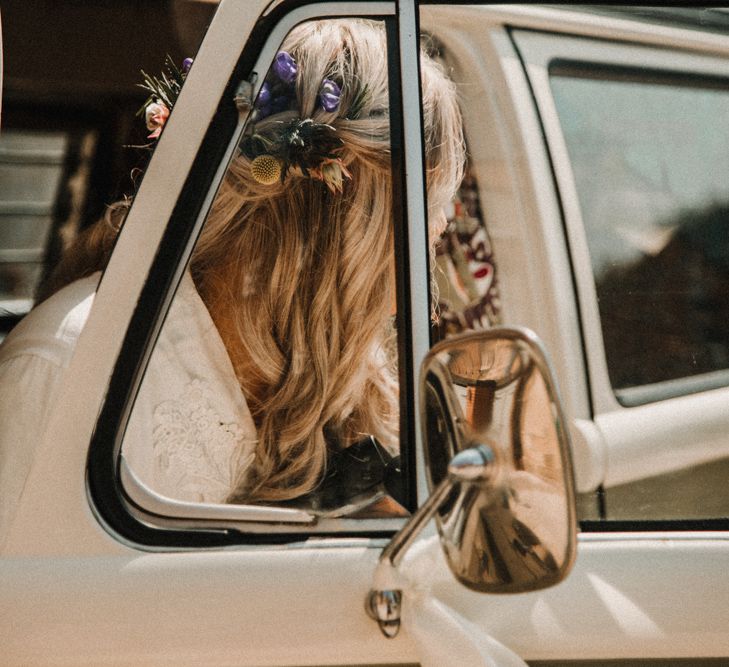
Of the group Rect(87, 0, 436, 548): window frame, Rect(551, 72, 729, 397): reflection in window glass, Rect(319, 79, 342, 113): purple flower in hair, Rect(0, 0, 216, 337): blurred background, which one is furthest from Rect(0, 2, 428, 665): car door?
Rect(0, 0, 216, 337): blurred background

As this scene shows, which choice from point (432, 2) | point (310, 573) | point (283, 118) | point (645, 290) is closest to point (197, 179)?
point (283, 118)

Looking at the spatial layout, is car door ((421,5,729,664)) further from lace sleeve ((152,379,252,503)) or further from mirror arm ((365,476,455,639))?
lace sleeve ((152,379,252,503))

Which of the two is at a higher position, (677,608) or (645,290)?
(645,290)

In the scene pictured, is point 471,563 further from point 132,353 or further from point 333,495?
point 132,353

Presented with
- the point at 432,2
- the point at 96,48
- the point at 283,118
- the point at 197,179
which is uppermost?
the point at 96,48

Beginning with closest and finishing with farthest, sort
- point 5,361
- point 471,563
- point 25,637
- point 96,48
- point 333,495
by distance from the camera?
point 471,563 < point 25,637 < point 333,495 < point 5,361 < point 96,48

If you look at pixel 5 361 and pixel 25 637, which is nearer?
pixel 25 637

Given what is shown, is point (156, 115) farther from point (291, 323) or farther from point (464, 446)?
point (464, 446)

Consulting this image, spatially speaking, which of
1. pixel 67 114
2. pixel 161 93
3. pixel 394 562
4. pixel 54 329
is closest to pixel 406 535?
pixel 394 562

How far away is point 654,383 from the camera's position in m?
1.38

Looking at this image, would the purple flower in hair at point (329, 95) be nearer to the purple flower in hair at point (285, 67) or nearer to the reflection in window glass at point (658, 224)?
the purple flower in hair at point (285, 67)

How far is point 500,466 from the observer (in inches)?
37.0

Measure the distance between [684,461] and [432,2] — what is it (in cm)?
79

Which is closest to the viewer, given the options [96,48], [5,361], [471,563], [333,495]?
[471,563]
